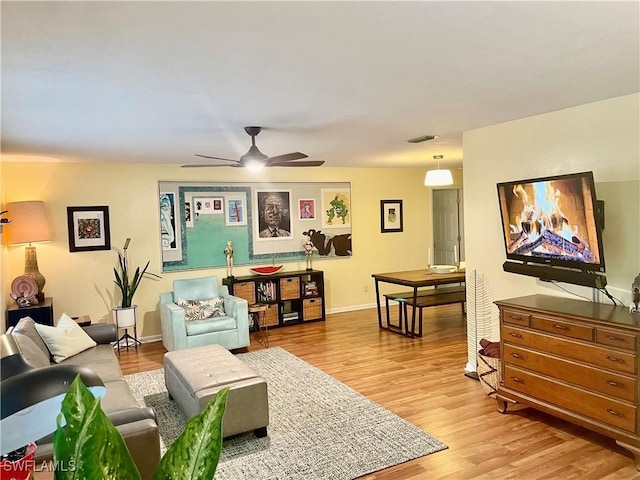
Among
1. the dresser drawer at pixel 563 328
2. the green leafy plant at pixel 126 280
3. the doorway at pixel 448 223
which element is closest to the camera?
the dresser drawer at pixel 563 328

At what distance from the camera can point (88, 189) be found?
586cm

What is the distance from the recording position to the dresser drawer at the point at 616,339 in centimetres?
284

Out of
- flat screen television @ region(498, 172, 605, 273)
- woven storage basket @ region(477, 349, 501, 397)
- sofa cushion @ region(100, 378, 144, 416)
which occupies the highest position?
flat screen television @ region(498, 172, 605, 273)

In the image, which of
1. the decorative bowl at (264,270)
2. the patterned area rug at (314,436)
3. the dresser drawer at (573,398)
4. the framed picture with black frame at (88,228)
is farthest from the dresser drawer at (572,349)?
the framed picture with black frame at (88,228)

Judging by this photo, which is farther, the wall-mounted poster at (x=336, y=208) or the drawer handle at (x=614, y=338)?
the wall-mounted poster at (x=336, y=208)

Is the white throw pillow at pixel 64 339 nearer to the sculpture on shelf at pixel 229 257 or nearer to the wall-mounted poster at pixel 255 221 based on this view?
the wall-mounted poster at pixel 255 221

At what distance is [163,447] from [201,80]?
247cm

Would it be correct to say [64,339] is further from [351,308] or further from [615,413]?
[351,308]

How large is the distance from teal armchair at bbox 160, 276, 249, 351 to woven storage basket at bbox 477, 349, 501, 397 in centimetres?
273

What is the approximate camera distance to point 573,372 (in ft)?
10.4

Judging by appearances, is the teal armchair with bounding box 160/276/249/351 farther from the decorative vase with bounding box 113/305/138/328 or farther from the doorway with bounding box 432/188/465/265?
the doorway with bounding box 432/188/465/265

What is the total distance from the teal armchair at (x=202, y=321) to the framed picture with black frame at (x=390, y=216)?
3.12m

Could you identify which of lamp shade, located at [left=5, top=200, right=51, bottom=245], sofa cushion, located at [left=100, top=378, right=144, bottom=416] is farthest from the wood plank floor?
lamp shade, located at [left=5, top=200, right=51, bottom=245]

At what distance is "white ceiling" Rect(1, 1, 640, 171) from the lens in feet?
5.81
